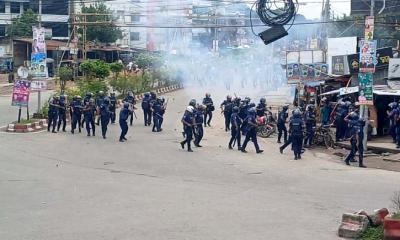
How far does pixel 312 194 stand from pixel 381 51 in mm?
14060

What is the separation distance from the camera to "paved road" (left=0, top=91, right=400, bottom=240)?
9508 millimetres

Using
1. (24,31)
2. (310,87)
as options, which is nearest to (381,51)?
(310,87)

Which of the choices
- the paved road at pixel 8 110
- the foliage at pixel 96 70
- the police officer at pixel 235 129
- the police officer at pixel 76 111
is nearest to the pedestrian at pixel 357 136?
the police officer at pixel 235 129

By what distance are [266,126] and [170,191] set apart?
1230cm

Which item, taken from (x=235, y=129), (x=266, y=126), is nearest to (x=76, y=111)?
(x=235, y=129)

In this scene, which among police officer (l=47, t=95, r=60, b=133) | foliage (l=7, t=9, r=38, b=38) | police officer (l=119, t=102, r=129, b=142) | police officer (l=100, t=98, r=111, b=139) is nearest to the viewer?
police officer (l=119, t=102, r=129, b=142)

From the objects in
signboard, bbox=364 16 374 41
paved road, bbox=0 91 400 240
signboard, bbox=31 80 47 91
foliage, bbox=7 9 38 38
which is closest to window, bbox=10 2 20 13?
foliage, bbox=7 9 38 38

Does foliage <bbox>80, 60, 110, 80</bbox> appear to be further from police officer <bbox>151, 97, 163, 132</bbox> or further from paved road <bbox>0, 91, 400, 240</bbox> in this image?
paved road <bbox>0, 91, 400, 240</bbox>

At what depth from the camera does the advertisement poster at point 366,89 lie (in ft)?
61.2

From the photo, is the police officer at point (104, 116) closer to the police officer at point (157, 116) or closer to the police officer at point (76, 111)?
the police officer at point (76, 111)

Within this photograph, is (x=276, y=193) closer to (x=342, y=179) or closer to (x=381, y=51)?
(x=342, y=179)

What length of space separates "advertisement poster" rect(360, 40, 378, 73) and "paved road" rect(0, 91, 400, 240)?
116 inches

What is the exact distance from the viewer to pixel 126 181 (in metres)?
13.9

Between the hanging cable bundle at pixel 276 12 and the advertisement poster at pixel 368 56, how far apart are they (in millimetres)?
5115
